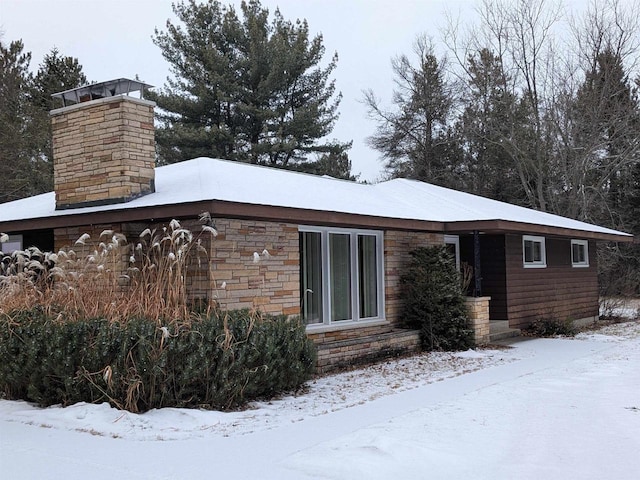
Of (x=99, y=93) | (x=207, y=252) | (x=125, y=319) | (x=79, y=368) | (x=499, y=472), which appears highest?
(x=99, y=93)

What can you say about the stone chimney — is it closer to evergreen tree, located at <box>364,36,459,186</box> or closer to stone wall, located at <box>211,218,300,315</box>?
stone wall, located at <box>211,218,300,315</box>

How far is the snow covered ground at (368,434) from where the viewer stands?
4633mm

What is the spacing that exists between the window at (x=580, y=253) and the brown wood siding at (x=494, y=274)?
4.11 m

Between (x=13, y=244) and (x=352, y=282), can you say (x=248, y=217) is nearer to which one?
(x=352, y=282)

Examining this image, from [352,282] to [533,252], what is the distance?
19.5ft

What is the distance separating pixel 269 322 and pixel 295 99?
19535 mm

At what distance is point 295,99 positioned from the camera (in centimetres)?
2570

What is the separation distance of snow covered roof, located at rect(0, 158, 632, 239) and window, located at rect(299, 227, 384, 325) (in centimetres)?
57

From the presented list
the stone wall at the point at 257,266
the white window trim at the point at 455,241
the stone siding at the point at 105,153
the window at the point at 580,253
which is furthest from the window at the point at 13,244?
the window at the point at 580,253

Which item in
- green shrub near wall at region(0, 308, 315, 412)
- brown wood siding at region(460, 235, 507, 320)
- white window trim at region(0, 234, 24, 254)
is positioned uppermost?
white window trim at region(0, 234, 24, 254)

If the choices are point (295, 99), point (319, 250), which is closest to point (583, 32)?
point (295, 99)

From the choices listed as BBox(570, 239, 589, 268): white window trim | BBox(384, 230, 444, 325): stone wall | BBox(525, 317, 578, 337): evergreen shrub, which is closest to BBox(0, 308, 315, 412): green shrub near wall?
BBox(384, 230, 444, 325): stone wall

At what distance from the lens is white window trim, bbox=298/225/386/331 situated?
32.8 feet

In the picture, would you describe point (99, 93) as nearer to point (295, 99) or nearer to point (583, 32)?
point (295, 99)
